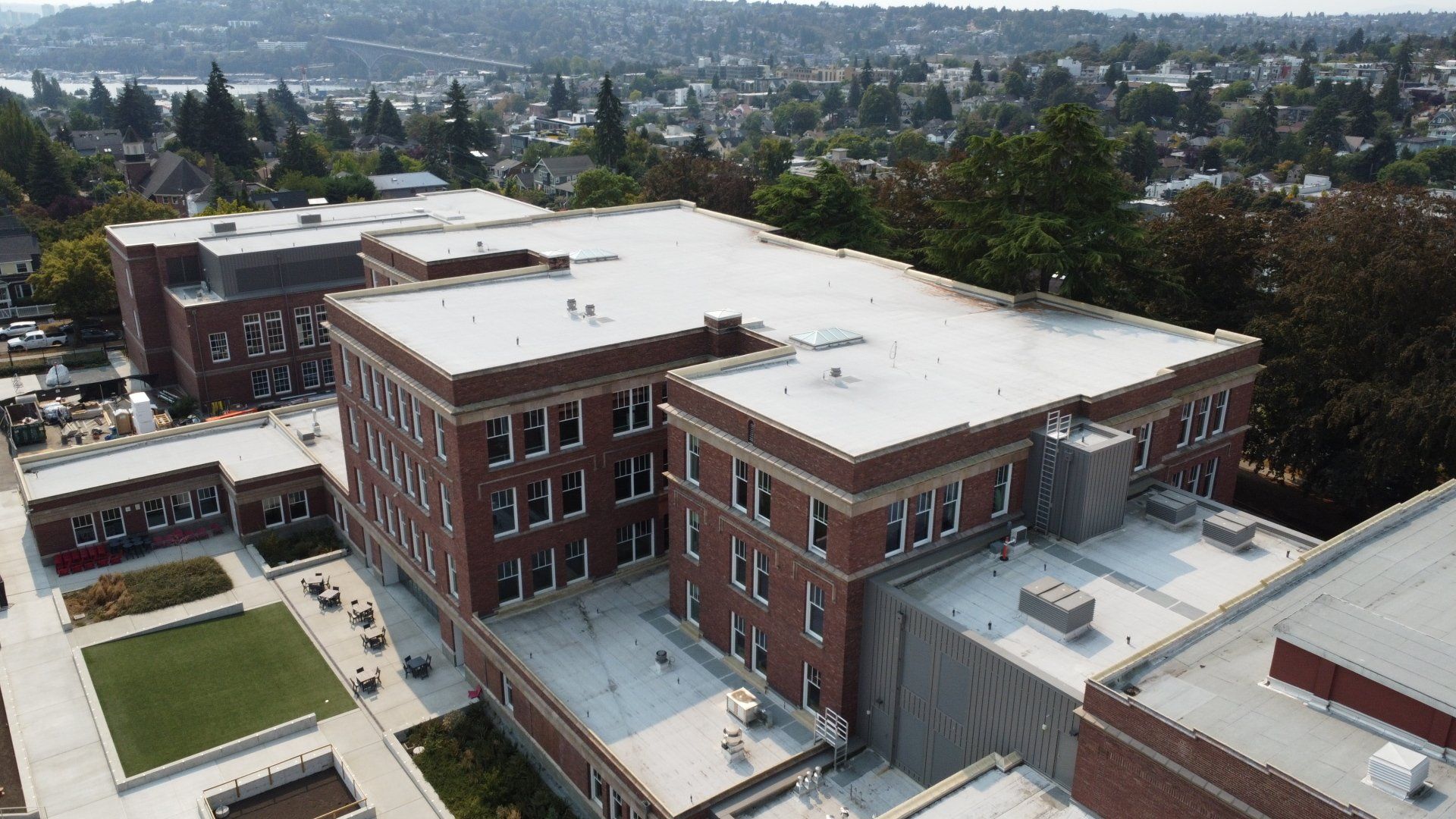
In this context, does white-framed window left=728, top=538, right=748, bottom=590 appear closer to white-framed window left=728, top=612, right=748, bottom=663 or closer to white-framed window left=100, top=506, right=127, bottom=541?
white-framed window left=728, top=612, right=748, bottom=663

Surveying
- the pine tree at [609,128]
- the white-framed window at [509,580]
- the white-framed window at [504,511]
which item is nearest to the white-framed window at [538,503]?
the white-framed window at [504,511]

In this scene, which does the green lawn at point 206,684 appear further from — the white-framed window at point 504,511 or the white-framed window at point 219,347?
the white-framed window at point 219,347

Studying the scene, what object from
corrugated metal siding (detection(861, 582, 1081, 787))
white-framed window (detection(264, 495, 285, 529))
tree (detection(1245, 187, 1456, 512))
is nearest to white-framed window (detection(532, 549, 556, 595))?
corrugated metal siding (detection(861, 582, 1081, 787))

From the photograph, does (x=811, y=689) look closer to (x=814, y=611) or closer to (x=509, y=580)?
(x=814, y=611)

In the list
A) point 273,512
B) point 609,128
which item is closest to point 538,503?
point 273,512

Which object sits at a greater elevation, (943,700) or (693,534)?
(693,534)
